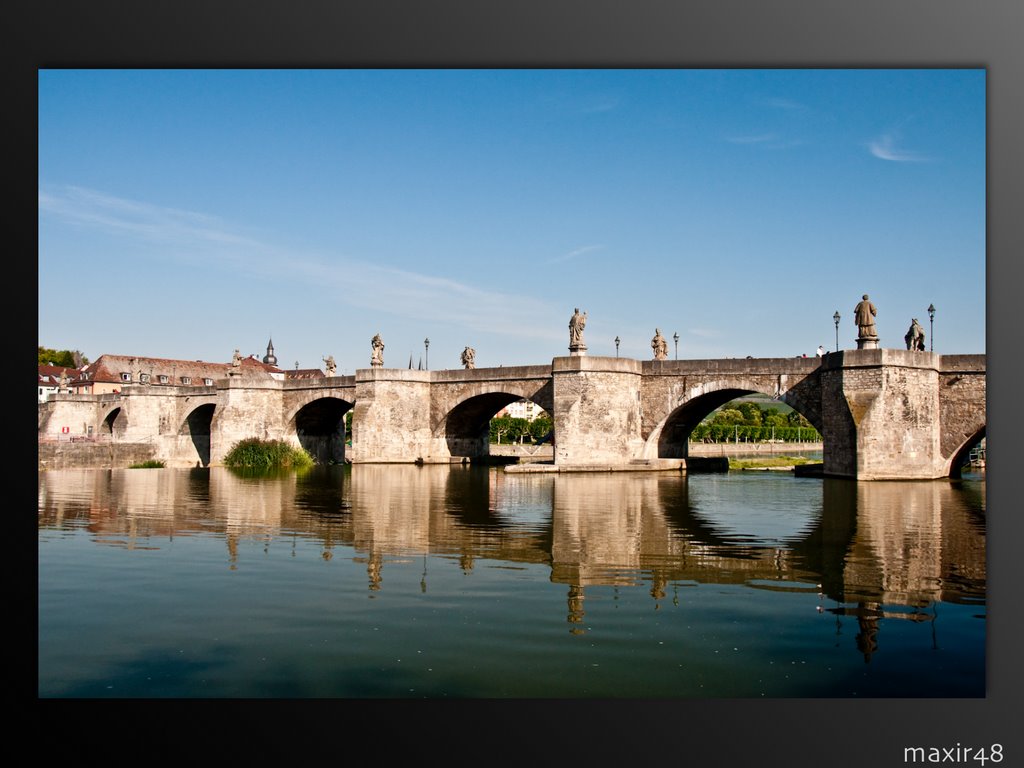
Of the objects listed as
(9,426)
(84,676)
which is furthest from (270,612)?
(9,426)

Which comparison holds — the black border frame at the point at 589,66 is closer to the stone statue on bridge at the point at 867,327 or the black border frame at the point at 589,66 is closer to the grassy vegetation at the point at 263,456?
the stone statue on bridge at the point at 867,327

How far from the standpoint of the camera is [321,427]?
47406mm

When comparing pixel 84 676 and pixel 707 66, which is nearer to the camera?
pixel 707 66

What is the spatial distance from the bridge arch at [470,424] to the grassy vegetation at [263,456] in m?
7.16

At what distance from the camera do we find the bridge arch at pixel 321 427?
44.8 m

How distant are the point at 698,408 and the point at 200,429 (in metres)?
30.9

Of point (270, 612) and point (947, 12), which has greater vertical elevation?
point (947, 12)

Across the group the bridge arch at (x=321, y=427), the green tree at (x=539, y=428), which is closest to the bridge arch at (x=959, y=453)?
the bridge arch at (x=321, y=427)

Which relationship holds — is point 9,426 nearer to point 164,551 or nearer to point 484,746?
point 484,746

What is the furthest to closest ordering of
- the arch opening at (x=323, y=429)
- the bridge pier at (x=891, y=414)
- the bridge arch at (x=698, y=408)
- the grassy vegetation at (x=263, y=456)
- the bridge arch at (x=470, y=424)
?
the arch opening at (x=323, y=429) → the grassy vegetation at (x=263, y=456) → the bridge arch at (x=470, y=424) → the bridge arch at (x=698, y=408) → the bridge pier at (x=891, y=414)

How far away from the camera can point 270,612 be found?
915cm

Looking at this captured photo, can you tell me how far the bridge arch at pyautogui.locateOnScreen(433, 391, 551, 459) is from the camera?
3925cm

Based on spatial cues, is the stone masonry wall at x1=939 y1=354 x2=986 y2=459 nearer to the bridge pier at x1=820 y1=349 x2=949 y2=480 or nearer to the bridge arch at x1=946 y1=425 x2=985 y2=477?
the bridge arch at x1=946 y1=425 x2=985 y2=477

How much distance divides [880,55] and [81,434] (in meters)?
58.1
